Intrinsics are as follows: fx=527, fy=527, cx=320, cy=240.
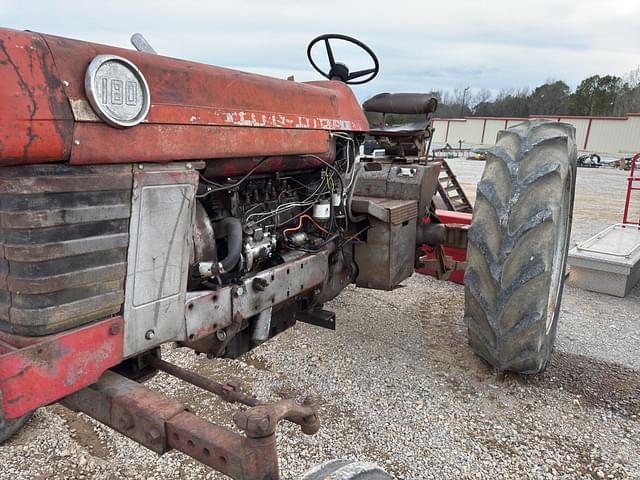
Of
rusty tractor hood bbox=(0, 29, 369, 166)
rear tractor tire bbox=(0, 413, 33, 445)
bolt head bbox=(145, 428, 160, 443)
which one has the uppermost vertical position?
rusty tractor hood bbox=(0, 29, 369, 166)

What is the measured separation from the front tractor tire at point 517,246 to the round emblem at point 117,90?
1.84 m

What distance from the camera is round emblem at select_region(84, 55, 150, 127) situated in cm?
140

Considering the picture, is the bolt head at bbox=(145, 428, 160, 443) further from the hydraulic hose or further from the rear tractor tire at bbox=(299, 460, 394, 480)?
the hydraulic hose

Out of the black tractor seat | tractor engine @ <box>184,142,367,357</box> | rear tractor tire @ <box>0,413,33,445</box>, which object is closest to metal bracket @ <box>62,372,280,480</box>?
tractor engine @ <box>184,142,367,357</box>

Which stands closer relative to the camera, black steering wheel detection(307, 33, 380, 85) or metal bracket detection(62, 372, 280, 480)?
metal bracket detection(62, 372, 280, 480)

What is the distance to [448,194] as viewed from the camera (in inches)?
232

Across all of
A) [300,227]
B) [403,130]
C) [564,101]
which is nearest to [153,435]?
[300,227]

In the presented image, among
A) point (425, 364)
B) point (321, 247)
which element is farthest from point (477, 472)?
point (321, 247)

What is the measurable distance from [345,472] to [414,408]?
1.40m

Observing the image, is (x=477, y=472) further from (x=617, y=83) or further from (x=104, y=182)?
(x=617, y=83)

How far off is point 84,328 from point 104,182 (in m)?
0.43

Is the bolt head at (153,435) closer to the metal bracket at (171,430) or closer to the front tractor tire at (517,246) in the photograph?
the metal bracket at (171,430)

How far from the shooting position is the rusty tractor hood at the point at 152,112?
4.21 ft

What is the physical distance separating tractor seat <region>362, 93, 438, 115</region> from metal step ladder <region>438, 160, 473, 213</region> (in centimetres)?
141
